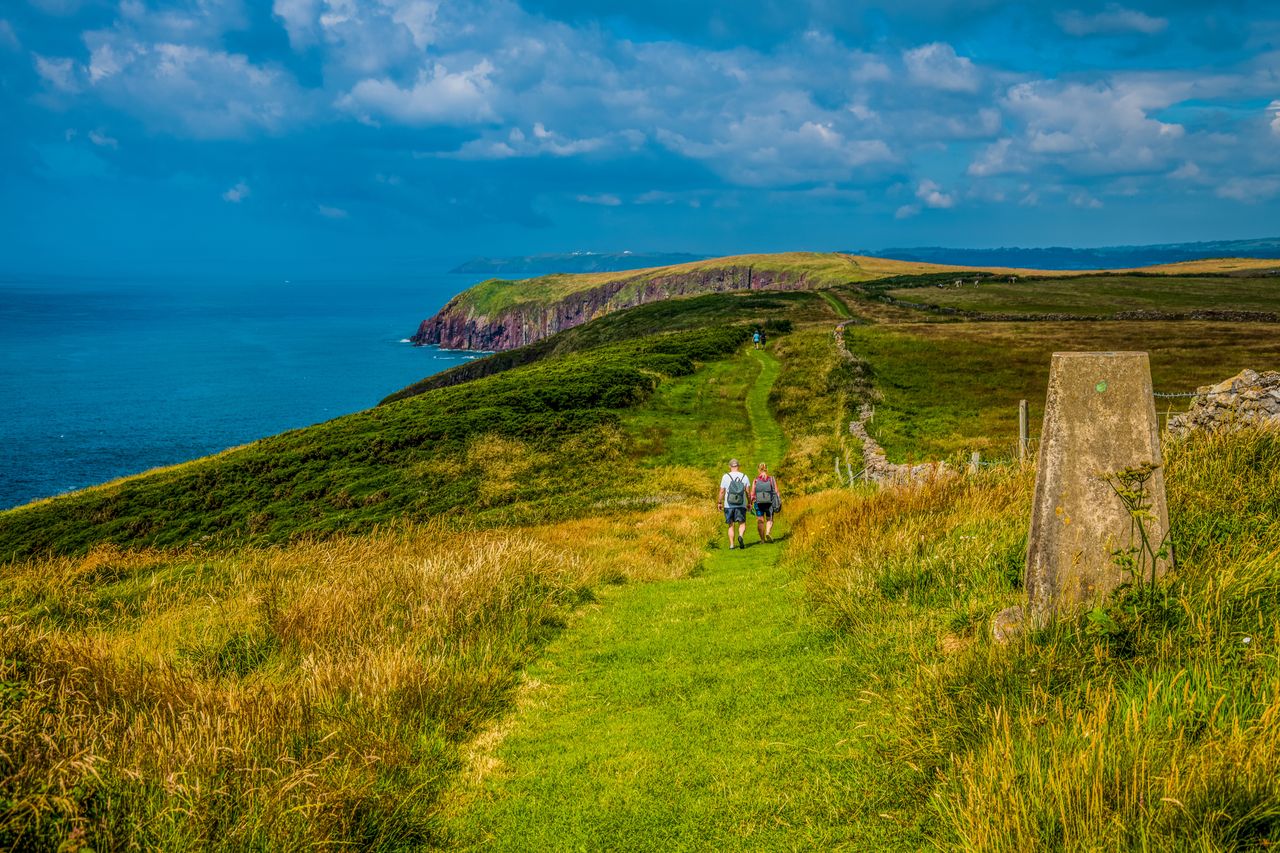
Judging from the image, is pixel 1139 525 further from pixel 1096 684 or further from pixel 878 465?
pixel 878 465

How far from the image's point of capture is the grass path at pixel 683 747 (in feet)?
17.0

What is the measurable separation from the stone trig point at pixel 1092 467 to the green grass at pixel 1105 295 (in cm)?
8685

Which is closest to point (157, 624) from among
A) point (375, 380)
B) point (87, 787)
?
point (87, 787)

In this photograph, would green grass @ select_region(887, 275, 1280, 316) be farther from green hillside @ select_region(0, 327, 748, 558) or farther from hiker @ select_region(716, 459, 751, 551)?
hiker @ select_region(716, 459, 751, 551)

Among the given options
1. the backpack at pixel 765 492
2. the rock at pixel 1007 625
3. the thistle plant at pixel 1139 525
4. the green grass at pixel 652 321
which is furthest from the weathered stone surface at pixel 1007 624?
the green grass at pixel 652 321

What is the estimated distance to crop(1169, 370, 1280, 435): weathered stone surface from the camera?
13.9 m

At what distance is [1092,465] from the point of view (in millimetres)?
5984

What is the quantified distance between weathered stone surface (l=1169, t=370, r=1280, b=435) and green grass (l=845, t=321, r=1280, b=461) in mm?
9330

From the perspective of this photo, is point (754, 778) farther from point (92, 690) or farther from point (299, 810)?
point (92, 690)

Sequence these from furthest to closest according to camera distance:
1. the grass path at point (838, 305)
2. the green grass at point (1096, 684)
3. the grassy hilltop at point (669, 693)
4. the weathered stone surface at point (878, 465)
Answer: the grass path at point (838, 305) < the weathered stone surface at point (878, 465) < the grassy hilltop at point (669, 693) < the green grass at point (1096, 684)

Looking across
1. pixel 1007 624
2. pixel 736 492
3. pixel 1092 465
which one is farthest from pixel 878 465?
pixel 1092 465

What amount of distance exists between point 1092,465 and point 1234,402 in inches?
445

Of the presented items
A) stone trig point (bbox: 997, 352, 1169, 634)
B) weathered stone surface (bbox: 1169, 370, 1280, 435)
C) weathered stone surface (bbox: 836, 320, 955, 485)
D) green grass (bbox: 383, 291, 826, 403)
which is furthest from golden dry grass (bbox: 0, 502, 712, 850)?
green grass (bbox: 383, 291, 826, 403)

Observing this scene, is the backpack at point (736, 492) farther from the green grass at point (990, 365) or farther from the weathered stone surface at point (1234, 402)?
the green grass at point (990, 365)
